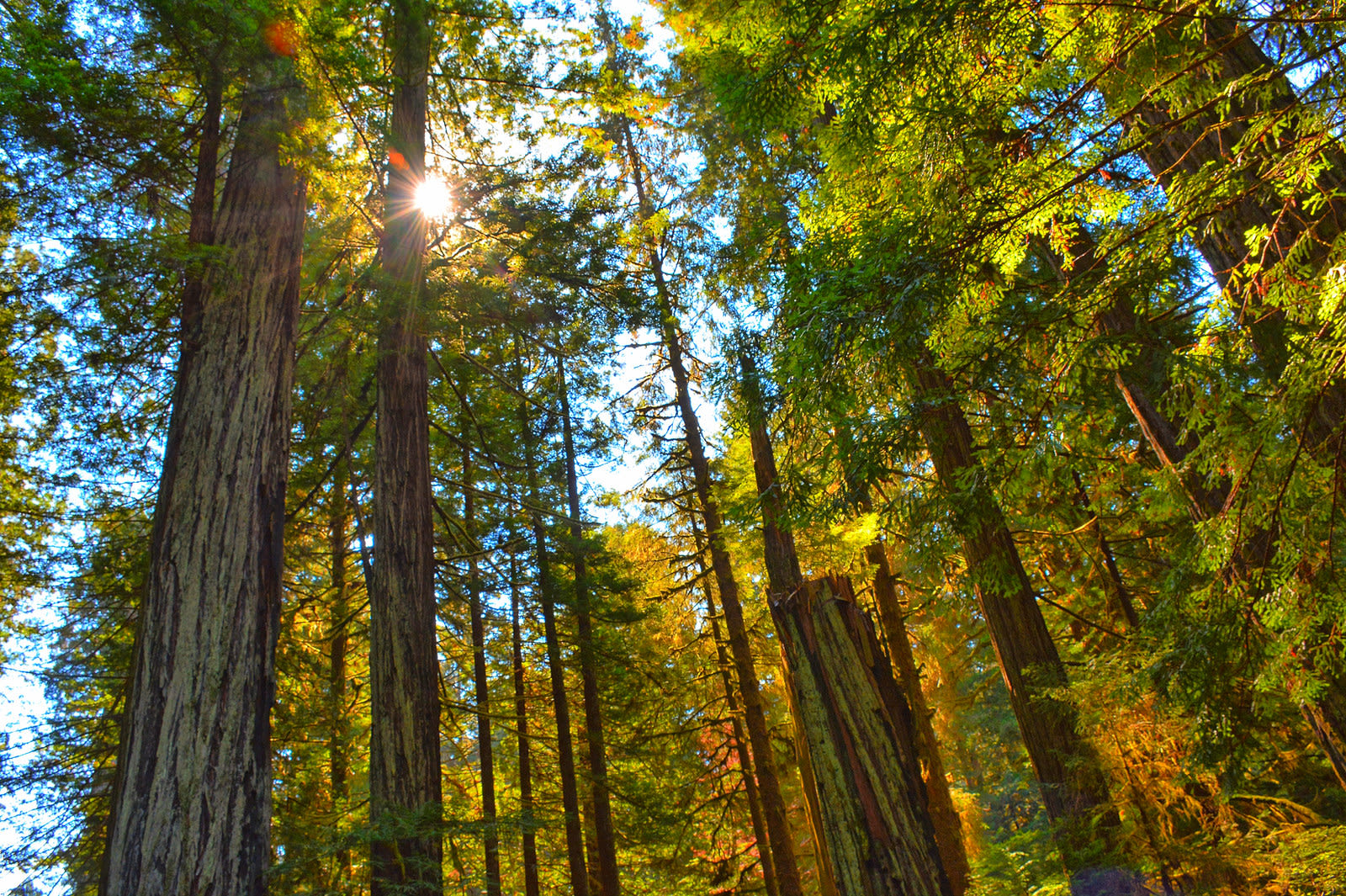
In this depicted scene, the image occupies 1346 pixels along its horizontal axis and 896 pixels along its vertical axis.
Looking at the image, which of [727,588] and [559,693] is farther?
[559,693]

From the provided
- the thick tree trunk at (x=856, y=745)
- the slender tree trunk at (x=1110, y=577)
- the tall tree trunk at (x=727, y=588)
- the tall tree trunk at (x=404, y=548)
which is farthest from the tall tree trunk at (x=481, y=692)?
the slender tree trunk at (x=1110, y=577)

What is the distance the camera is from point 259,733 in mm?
3795

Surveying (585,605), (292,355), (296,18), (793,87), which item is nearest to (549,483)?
(585,605)

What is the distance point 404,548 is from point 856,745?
4038 millimetres

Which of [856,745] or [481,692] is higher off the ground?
[481,692]

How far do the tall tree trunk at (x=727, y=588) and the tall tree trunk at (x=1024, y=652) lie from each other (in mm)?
4191

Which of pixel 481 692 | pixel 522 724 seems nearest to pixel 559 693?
pixel 481 692

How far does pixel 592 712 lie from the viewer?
38.8 ft

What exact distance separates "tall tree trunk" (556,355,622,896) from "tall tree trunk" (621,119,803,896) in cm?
222

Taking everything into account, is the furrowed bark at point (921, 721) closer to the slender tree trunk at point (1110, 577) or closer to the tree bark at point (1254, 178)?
the slender tree trunk at point (1110, 577)

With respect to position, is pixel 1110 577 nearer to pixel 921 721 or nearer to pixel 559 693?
pixel 921 721

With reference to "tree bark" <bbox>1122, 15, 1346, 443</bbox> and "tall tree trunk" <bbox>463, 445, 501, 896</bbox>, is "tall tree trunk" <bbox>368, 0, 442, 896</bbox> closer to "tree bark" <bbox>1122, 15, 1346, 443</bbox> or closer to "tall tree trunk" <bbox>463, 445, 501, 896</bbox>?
"tall tree trunk" <bbox>463, 445, 501, 896</bbox>

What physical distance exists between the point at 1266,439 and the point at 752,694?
8.31m

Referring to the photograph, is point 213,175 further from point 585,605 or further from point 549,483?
point 585,605
